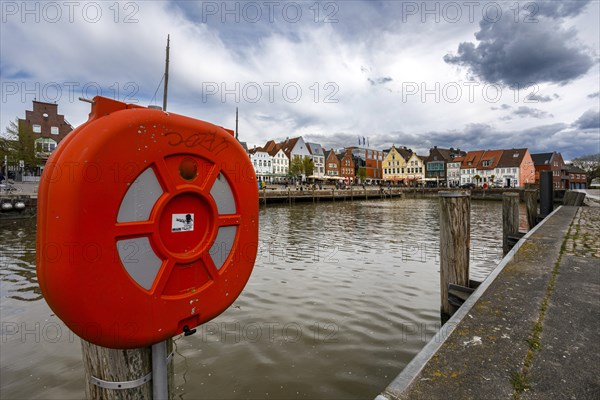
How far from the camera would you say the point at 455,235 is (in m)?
4.37

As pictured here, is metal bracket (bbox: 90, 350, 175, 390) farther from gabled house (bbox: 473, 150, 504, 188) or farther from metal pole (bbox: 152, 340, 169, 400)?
gabled house (bbox: 473, 150, 504, 188)

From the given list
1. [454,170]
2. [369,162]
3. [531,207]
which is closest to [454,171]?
[454,170]

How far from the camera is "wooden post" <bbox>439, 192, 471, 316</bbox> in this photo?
4.34 metres

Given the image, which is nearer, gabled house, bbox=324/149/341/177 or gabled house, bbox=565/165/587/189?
gabled house, bbox=565/165/587/189

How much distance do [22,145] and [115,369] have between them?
44649 millimetres

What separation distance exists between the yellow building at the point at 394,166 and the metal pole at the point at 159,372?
88249 millimetres

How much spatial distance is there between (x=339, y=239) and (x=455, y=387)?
10753 mm

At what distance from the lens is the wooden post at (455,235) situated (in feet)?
14.3

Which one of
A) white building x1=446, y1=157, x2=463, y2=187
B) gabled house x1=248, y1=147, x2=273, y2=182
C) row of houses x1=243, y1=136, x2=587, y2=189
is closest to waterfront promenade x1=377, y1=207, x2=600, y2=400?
row of houses x1=243, y1=136, x2=587, y2=189

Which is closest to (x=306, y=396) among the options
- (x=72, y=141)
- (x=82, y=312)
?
(x=82, y=312)

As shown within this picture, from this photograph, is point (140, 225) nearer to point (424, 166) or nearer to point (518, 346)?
point (518, 346)

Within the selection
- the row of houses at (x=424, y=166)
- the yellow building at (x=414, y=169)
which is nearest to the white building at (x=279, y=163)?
the row of houses at (x=424, y=166)

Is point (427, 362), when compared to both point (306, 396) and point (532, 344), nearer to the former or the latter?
point (532, 344)

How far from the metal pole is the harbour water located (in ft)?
6.25
